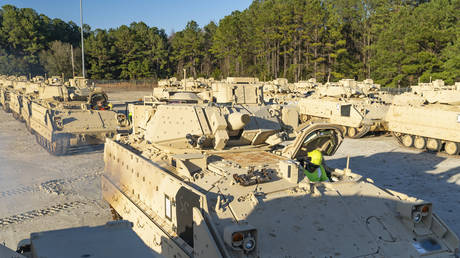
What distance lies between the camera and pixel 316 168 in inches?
301

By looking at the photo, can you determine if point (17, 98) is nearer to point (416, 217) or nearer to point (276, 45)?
point (416, 217)

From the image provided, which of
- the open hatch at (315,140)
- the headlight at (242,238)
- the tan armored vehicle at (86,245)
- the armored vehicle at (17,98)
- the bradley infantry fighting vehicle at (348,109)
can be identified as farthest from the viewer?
the armored vehicle at (17,98)

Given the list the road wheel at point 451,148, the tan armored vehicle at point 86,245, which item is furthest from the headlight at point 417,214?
the road wheel at point 451,148

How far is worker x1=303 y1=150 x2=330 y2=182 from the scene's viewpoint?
7.43 m

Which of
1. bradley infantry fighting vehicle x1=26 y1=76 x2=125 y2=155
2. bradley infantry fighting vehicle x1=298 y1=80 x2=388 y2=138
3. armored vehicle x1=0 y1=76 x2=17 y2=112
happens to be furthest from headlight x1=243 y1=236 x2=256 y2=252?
armored vehicle x1=0 y1=76 x2=17 y2=112

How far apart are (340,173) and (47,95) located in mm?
17596

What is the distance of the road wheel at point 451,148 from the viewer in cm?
1669

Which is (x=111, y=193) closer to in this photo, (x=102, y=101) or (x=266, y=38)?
(x=102, y=101)

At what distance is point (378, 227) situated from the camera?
5930 millimetres

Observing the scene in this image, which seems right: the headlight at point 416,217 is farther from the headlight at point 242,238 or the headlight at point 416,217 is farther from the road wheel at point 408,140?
the road wheel at point 408,140

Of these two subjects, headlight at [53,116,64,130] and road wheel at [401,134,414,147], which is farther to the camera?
road wheel at [401,134,414,147]

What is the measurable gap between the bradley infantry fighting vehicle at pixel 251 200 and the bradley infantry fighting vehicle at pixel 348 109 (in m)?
12.9

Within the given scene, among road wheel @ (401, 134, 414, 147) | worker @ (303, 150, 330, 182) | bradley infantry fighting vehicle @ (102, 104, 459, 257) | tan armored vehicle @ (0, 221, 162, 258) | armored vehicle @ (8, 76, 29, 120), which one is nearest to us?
tan armored vehicle @ (0, 221, 162, 258)

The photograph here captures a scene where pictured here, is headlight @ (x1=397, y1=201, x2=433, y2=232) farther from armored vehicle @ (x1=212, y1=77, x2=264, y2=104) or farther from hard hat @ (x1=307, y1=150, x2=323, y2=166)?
armored vehicle @ (x1=212, y1=77, x2=264, y2=104)
